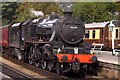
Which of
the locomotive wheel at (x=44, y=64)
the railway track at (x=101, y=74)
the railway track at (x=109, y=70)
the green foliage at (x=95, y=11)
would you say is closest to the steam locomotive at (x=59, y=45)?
the locomotive wheel at (x=44, y=64)

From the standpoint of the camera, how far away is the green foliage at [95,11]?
109ft

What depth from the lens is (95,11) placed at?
33.2 meters

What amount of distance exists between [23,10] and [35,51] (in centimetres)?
2272

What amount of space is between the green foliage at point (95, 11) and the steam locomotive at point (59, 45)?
55.2ft

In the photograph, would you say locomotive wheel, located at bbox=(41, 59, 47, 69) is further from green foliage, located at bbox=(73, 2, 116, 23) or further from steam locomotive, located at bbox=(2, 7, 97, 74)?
green foliage, located at bbox=(73, 2, 116, 23)

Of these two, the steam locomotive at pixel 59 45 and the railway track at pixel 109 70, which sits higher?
the steam locomotive at pixel 59 45

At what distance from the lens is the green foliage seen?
33.4 meters

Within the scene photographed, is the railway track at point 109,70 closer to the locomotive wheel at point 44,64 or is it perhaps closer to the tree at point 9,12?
the locomotive wheel at point 44,64

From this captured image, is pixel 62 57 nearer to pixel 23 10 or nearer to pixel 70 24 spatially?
pixel 70 24

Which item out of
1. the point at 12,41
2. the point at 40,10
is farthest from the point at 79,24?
the point at 40,10

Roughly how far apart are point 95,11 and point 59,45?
19.8 metres

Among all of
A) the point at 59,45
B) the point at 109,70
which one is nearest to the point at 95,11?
the point at 59,45

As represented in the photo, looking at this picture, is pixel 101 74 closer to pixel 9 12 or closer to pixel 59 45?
pixel 59 45

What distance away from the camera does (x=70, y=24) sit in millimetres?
14688
